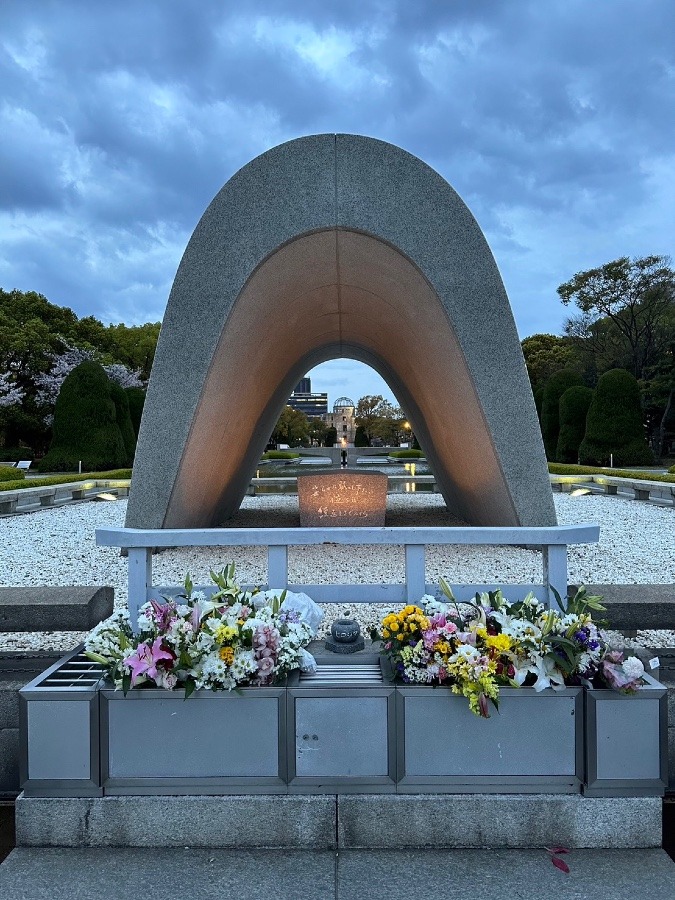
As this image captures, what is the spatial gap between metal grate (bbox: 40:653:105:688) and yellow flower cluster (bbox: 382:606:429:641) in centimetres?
117

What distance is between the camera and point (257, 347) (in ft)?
24.8

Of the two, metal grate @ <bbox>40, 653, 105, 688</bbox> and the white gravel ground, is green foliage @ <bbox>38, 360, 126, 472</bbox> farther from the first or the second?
metal grate @ <bbox>40, 653, 105, 688</bbox>

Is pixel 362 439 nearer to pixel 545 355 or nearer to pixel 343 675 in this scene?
pixel 545 355

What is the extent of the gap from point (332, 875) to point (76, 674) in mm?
1295

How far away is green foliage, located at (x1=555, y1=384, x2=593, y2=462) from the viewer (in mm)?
27469

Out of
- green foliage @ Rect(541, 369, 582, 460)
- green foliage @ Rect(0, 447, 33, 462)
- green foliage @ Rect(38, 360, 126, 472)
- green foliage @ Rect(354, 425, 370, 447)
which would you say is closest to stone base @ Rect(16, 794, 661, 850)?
green foliage @ Rect(38, 360, 126, 472)

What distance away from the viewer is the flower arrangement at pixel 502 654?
2.28 meters

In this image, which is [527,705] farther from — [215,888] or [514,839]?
[215,888]

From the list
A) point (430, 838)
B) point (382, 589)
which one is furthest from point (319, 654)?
point (430, 838)

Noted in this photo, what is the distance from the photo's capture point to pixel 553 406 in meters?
29.9

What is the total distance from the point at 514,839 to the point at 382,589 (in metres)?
1.23

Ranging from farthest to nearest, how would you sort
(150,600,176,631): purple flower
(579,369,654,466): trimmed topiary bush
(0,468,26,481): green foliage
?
(579,369,654,466): trimmed topiary bush
(0,468,26,481): green foliage
(150,600,176,631): purple flower

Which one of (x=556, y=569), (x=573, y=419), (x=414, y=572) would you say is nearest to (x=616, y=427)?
(x=573, y=419)

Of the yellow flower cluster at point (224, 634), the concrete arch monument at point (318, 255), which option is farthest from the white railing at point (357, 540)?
the concrete arch monument at point (318, 255)
